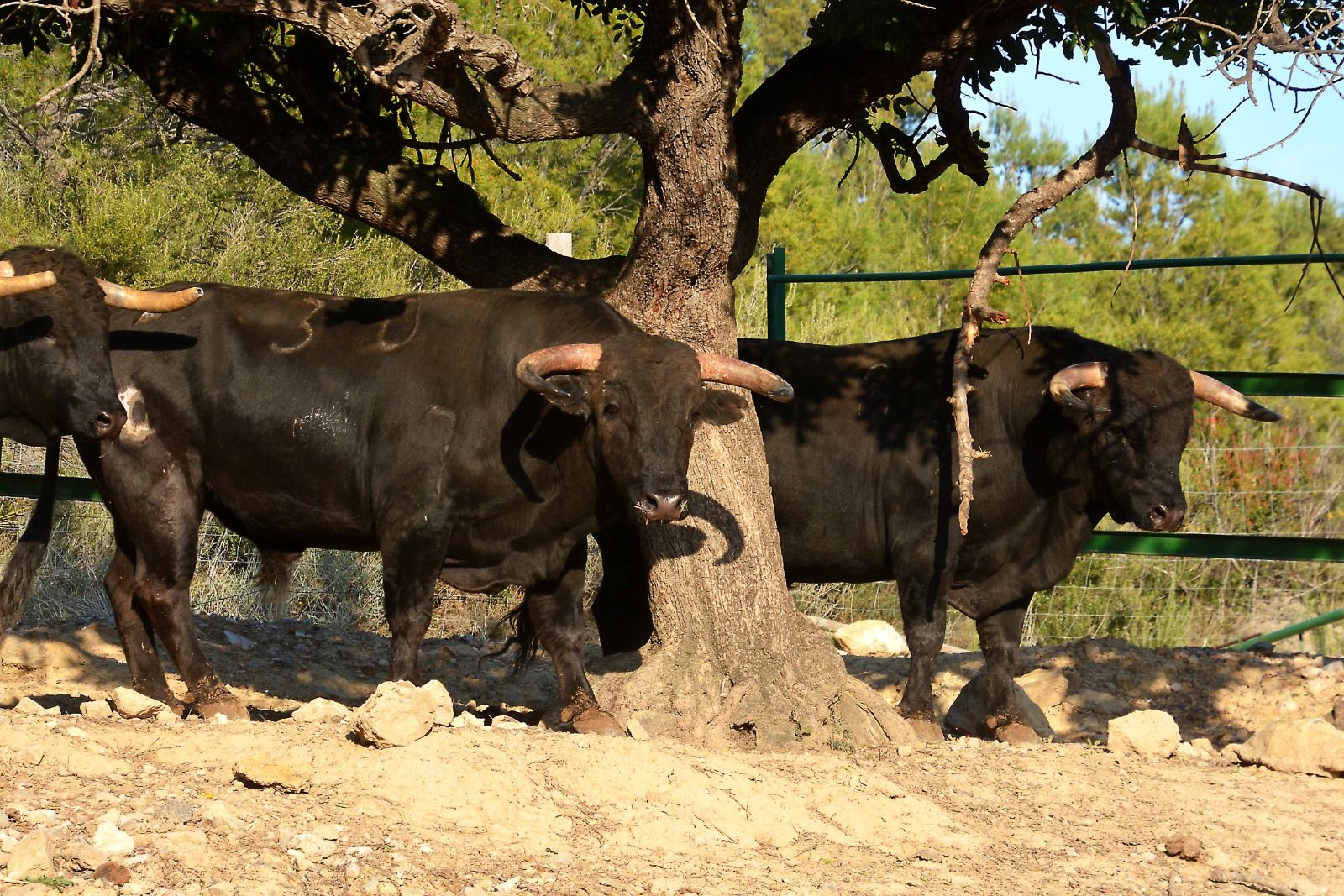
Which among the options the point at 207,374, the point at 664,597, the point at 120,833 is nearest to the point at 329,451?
the point at 207,374

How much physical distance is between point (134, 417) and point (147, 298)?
51cm

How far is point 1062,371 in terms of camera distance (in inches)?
302

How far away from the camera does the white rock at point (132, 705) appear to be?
5.80 m

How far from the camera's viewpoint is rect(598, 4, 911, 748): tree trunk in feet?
21.0

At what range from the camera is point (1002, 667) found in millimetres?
7805

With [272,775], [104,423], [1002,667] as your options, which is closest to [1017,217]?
[1002,667]

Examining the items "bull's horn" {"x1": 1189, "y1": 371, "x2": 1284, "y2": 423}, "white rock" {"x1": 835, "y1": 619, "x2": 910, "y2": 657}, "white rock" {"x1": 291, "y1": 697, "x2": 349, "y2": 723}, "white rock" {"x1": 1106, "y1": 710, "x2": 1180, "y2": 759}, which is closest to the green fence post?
"white rock" {"x1": 835, "y1": 619, "x2": 910, "y2": 657}

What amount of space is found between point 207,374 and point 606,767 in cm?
289

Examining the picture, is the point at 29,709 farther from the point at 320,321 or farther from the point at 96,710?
the point at 320,321

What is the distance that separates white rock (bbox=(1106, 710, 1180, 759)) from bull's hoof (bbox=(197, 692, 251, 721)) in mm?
3631

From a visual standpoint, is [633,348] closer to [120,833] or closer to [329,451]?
[329,451]

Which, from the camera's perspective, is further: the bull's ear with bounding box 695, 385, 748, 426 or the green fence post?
the green fence post

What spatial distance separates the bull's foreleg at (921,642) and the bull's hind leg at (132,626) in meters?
3.34

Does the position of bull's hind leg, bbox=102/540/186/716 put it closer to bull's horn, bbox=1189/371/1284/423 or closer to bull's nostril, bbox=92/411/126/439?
bull's nostril, bbox=92/411/126/439
